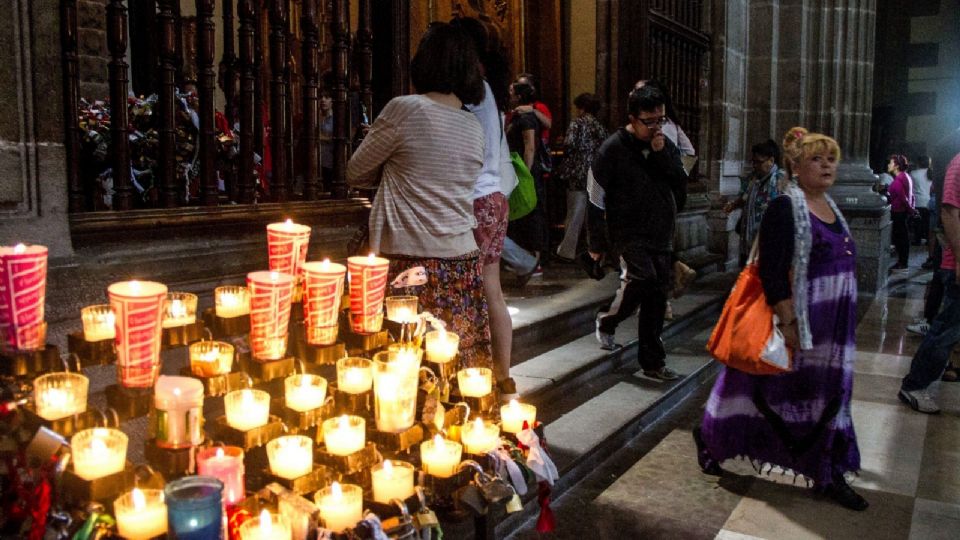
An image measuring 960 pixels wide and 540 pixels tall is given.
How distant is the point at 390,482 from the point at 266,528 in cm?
49

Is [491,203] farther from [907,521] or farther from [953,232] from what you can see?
[953,232]

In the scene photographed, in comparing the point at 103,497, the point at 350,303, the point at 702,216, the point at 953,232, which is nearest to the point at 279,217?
the point at 350,303

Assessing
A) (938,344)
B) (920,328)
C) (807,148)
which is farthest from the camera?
(920,328)

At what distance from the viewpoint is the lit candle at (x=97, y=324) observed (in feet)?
7.81

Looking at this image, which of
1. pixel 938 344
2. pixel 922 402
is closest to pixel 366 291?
pixel 938 344

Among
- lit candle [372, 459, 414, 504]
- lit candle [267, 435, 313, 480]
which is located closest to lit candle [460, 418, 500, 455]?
lit candle [372, 459, 414, 504]

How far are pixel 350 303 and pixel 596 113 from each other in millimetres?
5893

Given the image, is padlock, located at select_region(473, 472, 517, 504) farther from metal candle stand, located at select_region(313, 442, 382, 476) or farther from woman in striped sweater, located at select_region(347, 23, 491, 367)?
woman in striped sweater, located at select_region(347, 23, 491, 367)

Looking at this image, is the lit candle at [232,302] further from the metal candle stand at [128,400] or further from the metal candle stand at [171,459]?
→ the metal candle stand at [171,459]

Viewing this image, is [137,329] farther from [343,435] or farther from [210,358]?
[343,435]

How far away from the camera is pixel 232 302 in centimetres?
268

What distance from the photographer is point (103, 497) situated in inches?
81.4

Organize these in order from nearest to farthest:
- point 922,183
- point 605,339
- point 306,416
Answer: point 306,416
point 605,339
point 922,183

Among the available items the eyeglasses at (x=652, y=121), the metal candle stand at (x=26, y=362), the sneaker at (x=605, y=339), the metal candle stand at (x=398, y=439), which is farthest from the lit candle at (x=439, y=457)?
the sneaker at (x=605, y=339)
